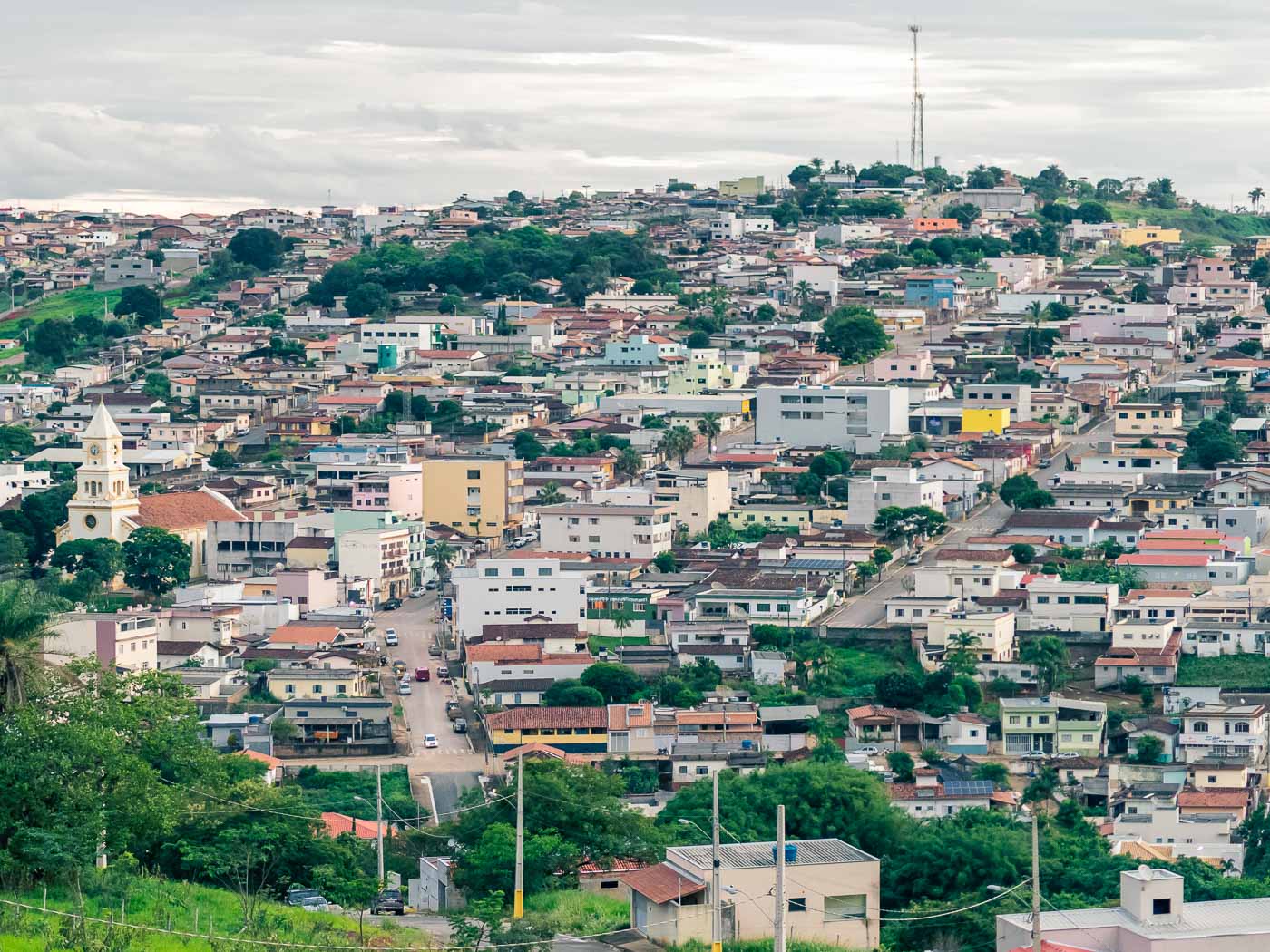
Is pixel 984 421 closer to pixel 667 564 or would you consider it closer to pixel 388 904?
pixel 667 564

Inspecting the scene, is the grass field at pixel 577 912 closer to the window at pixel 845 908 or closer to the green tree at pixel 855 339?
the window at pixel 845 908

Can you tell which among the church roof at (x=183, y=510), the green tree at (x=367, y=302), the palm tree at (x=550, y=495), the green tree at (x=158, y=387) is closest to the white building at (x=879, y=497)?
the palm tree at (x=550, y=495)

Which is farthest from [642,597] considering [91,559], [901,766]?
[91,559]

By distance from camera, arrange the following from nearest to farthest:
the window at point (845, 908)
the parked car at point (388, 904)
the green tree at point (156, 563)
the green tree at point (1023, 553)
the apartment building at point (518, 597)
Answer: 1. the window at point (845, 908)
2. the parked car at point (388, 904)
3. the apartment building at point (518, 597)
4. the green tree at point (1023, 553)
5. the green tree at point (156, 563)

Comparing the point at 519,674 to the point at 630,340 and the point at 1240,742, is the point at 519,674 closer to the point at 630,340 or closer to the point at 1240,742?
the point at 1240,742

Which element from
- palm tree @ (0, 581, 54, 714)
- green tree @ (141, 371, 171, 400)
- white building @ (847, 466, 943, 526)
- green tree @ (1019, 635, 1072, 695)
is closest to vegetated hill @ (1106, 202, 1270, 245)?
green tree @ (141, 371, 171, 400)

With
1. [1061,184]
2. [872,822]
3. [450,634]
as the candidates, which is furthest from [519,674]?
[1061,184]

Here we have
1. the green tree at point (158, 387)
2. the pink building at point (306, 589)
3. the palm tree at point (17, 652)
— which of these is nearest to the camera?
the palm tree at point (17, 652)
